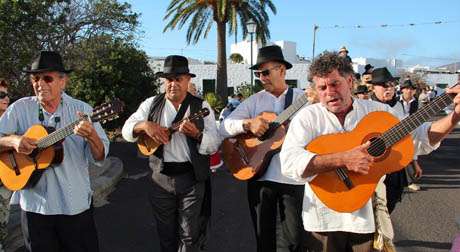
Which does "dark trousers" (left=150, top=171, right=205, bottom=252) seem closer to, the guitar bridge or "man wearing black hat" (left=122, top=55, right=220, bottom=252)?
"man wearing black hat" (left=122, top=55, right=220, bottom=252)

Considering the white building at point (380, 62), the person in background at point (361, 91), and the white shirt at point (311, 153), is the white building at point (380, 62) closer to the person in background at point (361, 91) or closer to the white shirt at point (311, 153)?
the person in background at point (361, 91)

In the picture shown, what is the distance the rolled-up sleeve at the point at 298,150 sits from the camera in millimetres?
2758

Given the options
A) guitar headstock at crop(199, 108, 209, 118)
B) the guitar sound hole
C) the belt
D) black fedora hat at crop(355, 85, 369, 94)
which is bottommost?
the belt

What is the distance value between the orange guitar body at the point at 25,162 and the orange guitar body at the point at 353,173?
1.94 m

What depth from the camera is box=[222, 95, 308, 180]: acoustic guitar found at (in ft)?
12.7

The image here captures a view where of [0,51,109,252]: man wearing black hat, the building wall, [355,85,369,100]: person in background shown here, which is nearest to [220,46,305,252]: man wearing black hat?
[0,51,109,252]: man wearing black hat

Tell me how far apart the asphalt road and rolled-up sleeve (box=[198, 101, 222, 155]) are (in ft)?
5.81

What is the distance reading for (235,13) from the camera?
21.1 metres

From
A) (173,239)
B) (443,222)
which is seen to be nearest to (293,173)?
(173,239)

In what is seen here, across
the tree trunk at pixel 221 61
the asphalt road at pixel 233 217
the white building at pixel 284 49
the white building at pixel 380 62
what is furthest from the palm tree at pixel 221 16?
the white building at pixel 380 62

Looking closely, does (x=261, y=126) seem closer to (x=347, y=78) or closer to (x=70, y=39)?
(x=347, y=78)

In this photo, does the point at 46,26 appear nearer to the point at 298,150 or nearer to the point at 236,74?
the point at 298,150

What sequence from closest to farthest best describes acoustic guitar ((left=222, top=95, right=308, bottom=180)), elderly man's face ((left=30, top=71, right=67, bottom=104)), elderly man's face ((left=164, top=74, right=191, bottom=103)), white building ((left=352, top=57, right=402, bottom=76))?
elderly man's face ((left=30, top=71, right=67, bottom=104))
acoustic guitar ((left=222, top=95, right=308, bottom=180))
elderly man's face ((left=164, top=74, right=191, bottom=103))
white building ((left=352, top=57, right=402, bottom=76))

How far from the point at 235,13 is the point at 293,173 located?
62.7 feet
